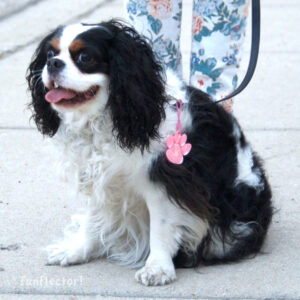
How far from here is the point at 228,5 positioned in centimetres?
399

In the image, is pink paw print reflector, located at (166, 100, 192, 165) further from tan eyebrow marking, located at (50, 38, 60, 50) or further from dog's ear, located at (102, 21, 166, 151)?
tan eyebrow marking, located at (50, 38, 60, 50)

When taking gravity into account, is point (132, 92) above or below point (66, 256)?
above

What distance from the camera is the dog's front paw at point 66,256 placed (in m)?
3.64

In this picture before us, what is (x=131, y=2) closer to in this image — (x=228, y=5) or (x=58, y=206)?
(x=228, y=5)

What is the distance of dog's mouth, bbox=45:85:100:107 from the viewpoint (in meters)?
3.24

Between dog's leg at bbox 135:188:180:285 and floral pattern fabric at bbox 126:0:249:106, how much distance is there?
0.88m

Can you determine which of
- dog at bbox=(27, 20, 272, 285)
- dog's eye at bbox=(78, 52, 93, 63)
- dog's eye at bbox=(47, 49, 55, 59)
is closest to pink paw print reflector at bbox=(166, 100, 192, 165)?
dog at bbox=(27, 20, 272, 285)

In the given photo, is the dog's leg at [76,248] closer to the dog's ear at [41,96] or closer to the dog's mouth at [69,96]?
the dog's ear at [41,96]

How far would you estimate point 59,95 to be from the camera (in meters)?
3.25

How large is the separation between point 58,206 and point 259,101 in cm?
281

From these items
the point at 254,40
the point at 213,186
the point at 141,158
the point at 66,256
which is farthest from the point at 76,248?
the point at 254,40

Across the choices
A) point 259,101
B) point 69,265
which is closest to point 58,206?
point 69,265

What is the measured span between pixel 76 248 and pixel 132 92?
0.90 m

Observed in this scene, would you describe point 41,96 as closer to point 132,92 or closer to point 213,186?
point 132,92
